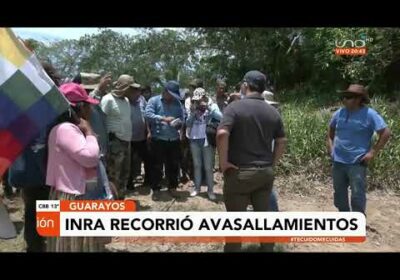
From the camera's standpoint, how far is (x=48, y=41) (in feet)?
13.1

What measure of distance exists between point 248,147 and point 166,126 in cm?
189

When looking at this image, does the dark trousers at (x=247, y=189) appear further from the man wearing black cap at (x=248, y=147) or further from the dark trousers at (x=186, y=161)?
the dark trousers at (x=186, y=161)

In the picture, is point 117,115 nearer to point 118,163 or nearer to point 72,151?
point 118,163

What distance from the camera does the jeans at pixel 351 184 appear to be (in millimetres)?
→ 4098

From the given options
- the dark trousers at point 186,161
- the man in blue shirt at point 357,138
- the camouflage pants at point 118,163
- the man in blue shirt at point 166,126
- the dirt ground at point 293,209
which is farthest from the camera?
the dark trousers at point 186,161

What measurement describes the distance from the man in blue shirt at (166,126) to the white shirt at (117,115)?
0.44m

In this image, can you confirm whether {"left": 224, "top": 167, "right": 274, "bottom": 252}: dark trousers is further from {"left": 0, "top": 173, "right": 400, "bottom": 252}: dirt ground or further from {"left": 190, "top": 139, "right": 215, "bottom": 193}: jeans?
{"left": 190, "top": 139, "right": 215, "bottom": 193}: jeans

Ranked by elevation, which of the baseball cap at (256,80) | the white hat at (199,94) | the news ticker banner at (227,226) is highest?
the baseball cap at (256,80)

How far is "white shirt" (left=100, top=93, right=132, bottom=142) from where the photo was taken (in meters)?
4.74

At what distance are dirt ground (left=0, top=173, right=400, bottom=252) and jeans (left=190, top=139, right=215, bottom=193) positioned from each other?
0.57 ft

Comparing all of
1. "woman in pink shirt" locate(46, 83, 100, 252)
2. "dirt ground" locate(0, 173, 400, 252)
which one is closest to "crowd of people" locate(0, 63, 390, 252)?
"woman in pink shirt" locate(46, 83, 100, 252)

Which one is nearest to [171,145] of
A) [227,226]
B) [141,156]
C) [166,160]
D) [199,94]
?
[166,160]

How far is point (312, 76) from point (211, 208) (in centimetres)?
272

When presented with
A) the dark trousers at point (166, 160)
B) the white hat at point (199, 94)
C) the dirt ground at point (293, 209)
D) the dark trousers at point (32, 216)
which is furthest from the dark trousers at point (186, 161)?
the dark trousers at point (32, 216)
